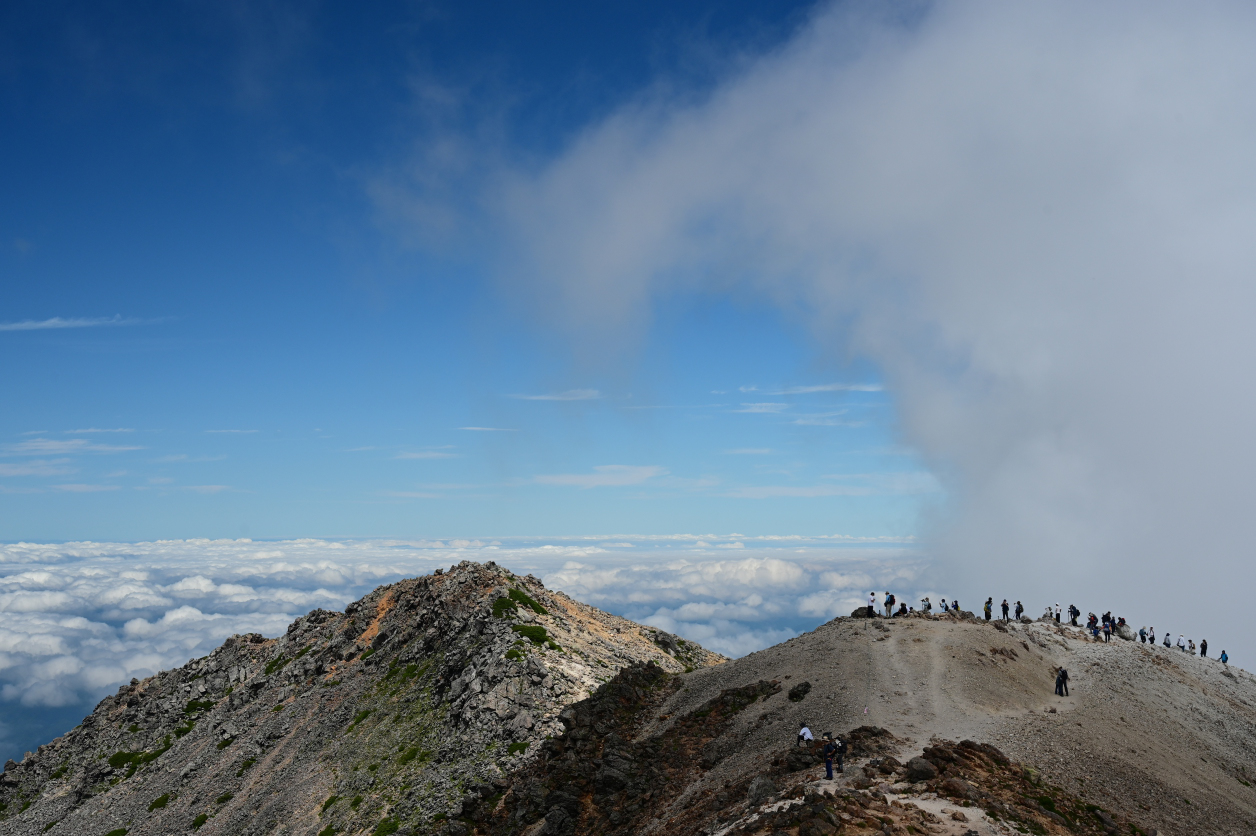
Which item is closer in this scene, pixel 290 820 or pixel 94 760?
pixel 290 820

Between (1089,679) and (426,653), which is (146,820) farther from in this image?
(1089,679)

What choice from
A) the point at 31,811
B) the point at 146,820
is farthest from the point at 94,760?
the point at 146,820

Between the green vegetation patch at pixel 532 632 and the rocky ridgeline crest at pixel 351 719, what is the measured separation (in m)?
0.19

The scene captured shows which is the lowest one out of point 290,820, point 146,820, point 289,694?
point 146,820

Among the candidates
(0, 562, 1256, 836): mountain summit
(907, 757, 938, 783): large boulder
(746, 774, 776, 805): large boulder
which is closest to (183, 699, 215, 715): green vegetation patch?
(0, 562, 1256, 836): mountain summit

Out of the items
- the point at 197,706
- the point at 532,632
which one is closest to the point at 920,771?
the point at 532,632

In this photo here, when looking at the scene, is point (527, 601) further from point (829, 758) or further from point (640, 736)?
point (829, 758)

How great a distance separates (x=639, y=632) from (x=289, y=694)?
47.9 meters

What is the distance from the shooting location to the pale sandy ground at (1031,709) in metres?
44.6

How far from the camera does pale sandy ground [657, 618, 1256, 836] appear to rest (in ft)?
146

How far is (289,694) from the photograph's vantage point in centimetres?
9000

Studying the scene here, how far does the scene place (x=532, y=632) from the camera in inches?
2970

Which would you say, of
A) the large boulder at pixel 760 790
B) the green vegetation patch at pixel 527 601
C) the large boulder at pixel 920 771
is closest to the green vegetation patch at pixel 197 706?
the green vegetation patch at pixel 527 601

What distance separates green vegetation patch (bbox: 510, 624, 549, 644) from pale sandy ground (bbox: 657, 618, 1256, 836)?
57.4 feet
